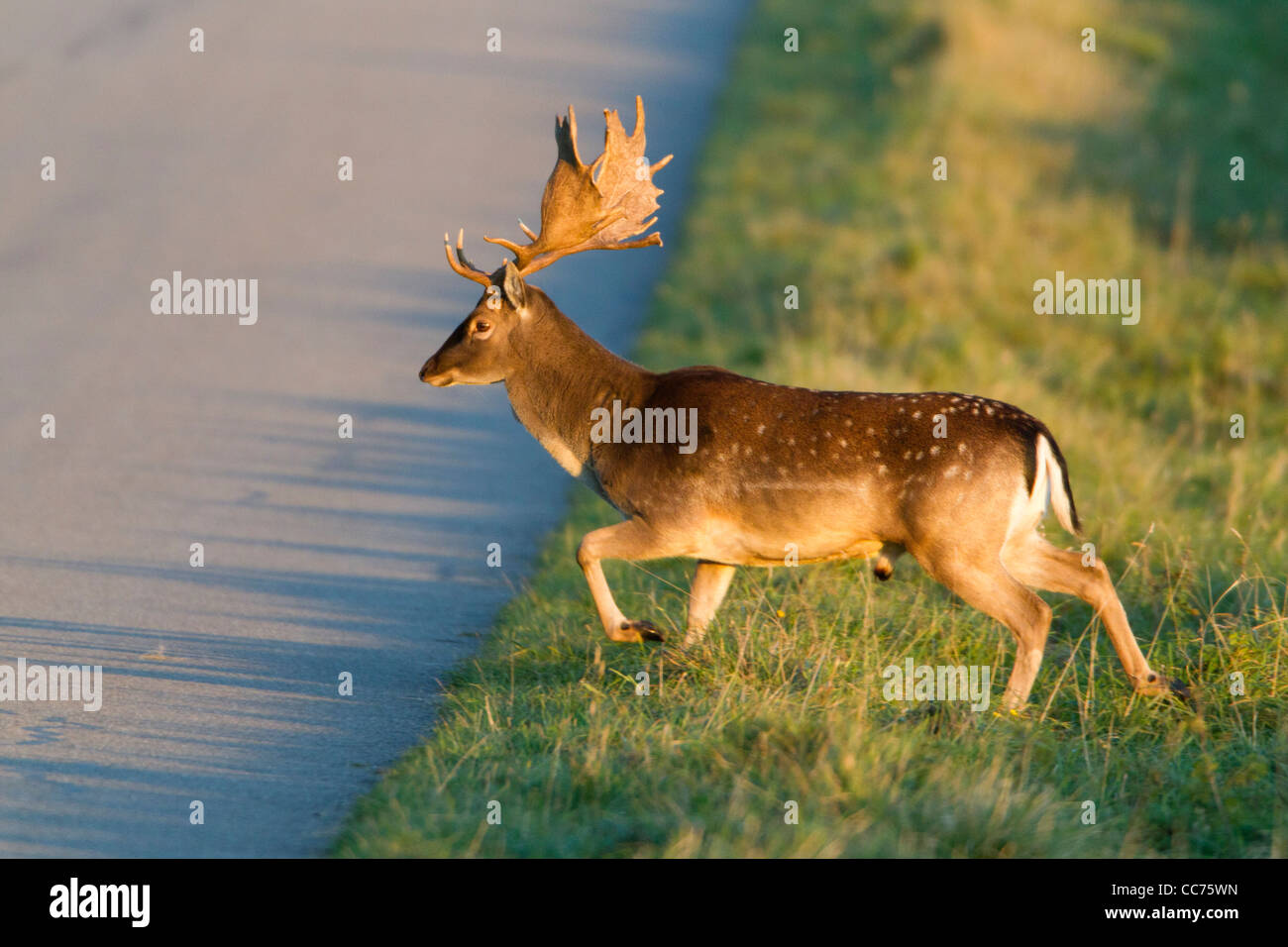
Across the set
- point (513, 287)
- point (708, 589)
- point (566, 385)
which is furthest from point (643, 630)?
point (513, 287)

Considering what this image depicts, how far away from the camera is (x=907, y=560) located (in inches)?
316

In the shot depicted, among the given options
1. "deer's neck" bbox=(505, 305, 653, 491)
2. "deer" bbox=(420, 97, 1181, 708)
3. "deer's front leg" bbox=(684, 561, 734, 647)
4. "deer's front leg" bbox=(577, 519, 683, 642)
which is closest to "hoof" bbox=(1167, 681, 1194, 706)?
"deer" bbox=(420, 97, 1181, 708)

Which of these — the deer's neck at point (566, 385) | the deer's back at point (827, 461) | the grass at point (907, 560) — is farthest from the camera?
the deer's neck at point (566, 385)

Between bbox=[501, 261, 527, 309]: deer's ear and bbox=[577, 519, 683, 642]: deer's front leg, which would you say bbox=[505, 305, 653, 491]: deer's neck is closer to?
bbox=[501, 261, 527, 309]: deer's ear

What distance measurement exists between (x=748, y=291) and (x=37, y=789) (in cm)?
788

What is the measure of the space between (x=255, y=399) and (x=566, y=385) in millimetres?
3634

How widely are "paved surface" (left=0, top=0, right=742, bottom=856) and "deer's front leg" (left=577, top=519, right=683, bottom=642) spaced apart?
758mm

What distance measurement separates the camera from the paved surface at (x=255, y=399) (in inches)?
228

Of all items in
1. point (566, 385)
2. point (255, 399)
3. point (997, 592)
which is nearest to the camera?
point (997, 592)

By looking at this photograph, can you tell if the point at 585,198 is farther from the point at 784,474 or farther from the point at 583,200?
Answer: the point at 784,474

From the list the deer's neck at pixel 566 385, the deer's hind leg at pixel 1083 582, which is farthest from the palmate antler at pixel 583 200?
the deer's hind leg at pixel 1083 582

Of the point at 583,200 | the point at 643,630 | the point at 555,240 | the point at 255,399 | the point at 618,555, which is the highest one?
the point at 583,200

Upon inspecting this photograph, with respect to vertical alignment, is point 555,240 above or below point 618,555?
above

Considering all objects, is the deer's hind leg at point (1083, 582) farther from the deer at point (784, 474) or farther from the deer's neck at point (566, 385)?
the deer's neck at point (566, 385)
